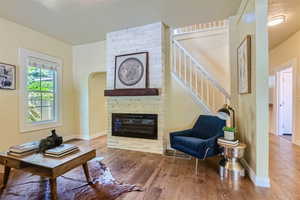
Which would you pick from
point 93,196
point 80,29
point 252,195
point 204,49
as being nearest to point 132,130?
point 93,196

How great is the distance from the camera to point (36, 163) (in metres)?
1.69

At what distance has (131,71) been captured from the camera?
359 cm

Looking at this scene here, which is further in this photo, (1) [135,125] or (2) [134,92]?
(1) [135,125]

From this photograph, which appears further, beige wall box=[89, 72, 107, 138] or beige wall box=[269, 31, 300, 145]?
beige wall box=[89, 72, 107, 138]

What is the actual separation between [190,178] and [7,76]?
3.89 meters

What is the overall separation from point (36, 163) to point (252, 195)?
246 centimetres

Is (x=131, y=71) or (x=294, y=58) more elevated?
(x=294, y=58)

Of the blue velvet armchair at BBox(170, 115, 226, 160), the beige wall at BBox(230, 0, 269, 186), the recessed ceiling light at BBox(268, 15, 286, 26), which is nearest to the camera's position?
the beige wall at BBox(230, 0, 269, 186)

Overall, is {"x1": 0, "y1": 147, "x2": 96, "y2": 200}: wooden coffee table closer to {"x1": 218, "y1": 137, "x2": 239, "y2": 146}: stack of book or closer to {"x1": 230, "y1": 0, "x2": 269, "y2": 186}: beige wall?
{"x1": 218, "y1": 137, "x2": 239, "y2": 146}: stack of book

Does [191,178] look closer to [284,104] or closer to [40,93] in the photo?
[40,93]

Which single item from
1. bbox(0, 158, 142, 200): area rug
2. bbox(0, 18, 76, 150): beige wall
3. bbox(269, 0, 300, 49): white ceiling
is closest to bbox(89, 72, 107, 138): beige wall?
bbox(0, 18, 76, 150): beige wall

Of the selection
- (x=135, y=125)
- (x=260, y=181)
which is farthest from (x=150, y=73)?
(x=260, y=181)

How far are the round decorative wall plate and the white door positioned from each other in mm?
4207

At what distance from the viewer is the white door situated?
4633 millimetres
